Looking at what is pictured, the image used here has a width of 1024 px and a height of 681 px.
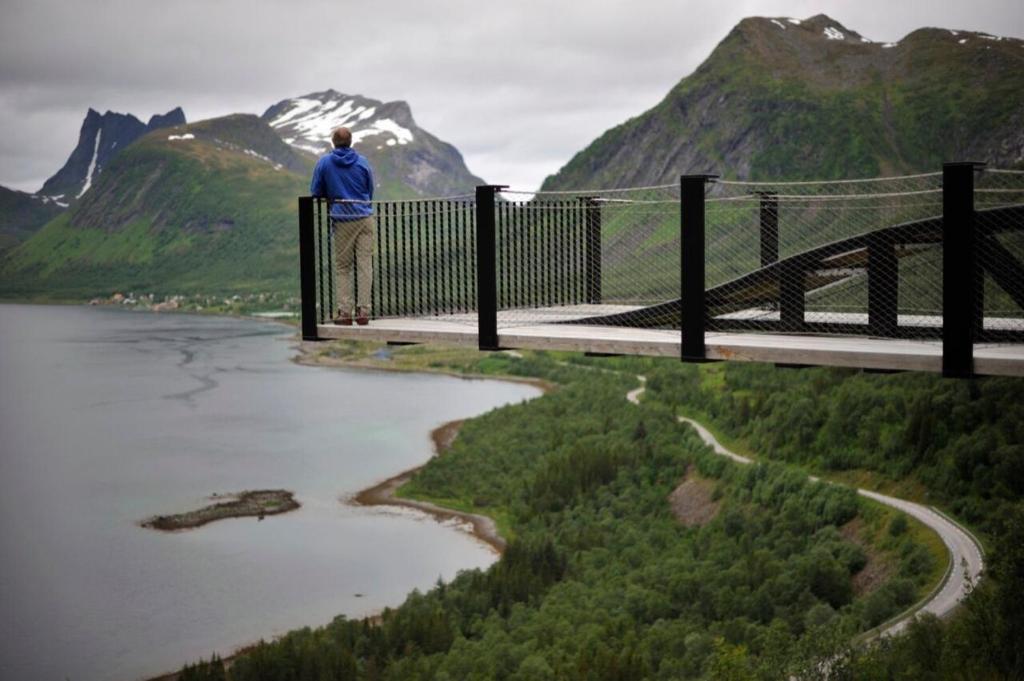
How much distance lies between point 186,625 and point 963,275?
1315 inches

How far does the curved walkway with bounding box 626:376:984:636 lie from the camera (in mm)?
34031

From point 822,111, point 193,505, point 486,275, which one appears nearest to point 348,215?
point 486,275

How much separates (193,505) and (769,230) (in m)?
42.5

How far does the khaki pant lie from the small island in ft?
126

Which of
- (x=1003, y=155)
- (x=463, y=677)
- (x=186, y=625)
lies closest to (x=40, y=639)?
(x=186, y=625)

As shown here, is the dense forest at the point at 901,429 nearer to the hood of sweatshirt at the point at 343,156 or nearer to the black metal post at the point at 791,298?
the black metal post at the point at 791,298

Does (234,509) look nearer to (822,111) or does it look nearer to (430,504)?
(430,504)

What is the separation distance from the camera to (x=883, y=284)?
950cm

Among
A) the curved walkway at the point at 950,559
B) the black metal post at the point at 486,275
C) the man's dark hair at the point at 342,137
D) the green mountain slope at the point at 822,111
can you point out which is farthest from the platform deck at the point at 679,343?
the green mountain slope at the point at 822,111

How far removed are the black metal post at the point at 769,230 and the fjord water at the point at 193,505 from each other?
27150mm

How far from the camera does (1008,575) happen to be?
29.1 meters

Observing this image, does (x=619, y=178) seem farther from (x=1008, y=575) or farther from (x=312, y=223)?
(x=312, y=223)

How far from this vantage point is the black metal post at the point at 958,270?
318 inches

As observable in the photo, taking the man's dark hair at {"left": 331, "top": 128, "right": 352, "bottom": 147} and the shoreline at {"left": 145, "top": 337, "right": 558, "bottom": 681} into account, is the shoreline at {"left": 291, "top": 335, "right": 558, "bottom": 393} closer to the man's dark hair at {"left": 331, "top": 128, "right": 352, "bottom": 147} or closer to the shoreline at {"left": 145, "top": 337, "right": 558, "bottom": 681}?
the shoreline at {"left": 145, "top": 337, "right": 558, "bottom": 681}
